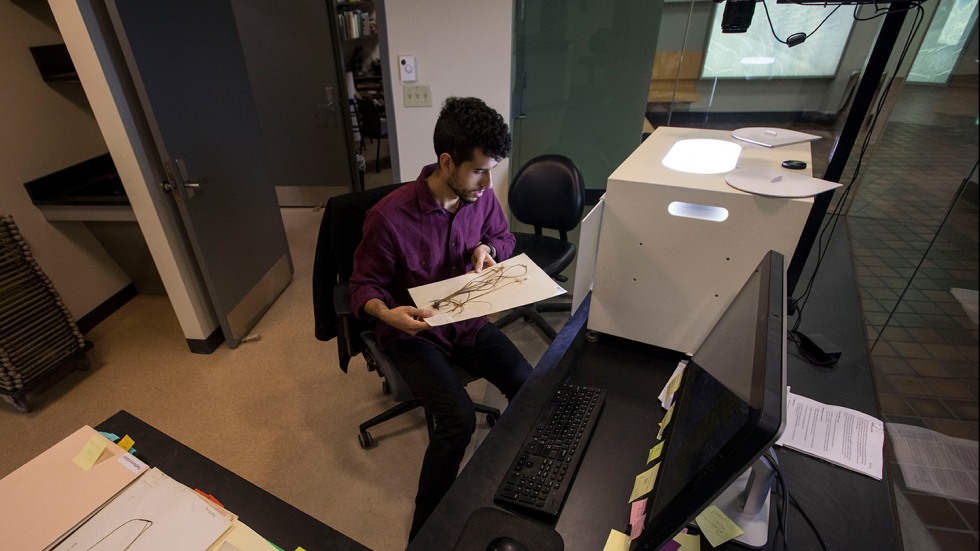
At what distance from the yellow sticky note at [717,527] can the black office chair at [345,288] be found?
849mm

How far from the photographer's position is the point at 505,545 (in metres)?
0.73

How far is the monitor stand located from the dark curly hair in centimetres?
98

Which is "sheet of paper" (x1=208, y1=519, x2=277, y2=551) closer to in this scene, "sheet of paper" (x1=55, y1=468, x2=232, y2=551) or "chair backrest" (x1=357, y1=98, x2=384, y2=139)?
"sheet of paper" (x1=55, y1=468, x2=232, y2=551)

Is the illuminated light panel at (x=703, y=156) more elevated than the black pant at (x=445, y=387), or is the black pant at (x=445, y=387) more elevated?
the illuminated light panel at (x=703, y=156)

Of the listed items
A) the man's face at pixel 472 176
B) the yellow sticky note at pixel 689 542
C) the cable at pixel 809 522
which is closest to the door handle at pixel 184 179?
the man's face at pixel 472 176

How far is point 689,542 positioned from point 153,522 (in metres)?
1.00

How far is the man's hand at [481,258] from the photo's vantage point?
1426mm

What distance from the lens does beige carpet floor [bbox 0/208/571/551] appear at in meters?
1.71

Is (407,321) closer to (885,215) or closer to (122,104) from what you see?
(122,104)

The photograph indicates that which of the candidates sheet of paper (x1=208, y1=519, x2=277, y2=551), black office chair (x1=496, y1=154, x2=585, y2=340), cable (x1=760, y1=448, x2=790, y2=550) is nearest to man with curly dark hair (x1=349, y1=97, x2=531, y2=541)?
sheet of paper (x1=208, y1=519, x2=277, y2=551)

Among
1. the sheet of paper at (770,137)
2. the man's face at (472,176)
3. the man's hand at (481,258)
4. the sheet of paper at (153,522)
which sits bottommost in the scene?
the sheet of paper at (153,522)

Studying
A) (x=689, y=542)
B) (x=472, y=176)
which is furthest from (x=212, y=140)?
(x=689, y=542)

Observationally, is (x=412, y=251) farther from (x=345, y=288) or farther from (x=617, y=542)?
(x=617, y=542)

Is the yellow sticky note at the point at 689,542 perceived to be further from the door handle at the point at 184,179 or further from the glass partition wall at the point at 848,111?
the door handle at the point at 184,179
